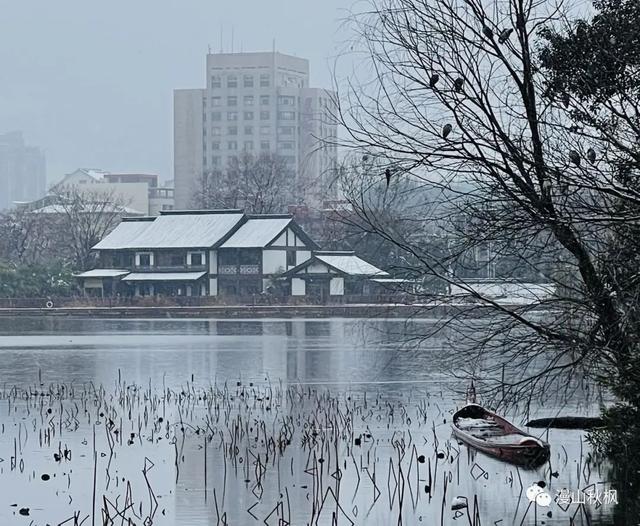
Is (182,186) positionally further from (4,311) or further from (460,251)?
(460,251)

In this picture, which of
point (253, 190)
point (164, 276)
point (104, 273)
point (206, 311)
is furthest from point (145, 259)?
point (253, 190)

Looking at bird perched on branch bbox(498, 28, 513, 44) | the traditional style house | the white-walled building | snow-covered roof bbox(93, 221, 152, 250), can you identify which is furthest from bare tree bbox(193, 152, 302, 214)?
bird perched on branch bbox(498, 28, 513, 44)

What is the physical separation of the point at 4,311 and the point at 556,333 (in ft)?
197

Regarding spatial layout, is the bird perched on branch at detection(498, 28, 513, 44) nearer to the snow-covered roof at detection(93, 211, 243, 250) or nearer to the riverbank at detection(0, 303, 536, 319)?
the riverbank at detection(0, 303, 536, 319)

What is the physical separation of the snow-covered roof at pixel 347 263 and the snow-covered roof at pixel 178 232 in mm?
6350

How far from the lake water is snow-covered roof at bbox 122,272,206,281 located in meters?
37.8

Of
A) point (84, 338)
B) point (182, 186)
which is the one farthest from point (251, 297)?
point (182, 186)

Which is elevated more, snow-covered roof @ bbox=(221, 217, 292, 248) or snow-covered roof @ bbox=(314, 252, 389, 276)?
snow-covered roof @ bbox=(221, 217, 292, 248)

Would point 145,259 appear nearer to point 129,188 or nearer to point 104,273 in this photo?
point 104,273

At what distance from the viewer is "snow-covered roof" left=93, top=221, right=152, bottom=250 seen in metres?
72.5

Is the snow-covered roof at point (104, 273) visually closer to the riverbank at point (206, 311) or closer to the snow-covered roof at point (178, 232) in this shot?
the snow-covered roof at point (178, 232)

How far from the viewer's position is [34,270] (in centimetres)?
7112

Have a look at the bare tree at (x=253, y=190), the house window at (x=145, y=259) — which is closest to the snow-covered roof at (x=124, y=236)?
the house window at (x=145, y=259)

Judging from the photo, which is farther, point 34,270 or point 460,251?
point 34,270
